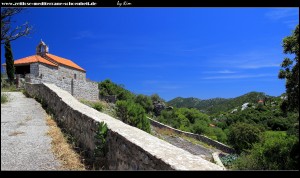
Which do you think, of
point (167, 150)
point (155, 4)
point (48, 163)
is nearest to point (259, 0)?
point (155, 4)

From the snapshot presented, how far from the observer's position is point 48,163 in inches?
204

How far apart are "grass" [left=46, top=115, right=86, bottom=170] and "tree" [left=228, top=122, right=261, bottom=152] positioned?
72.7 feet

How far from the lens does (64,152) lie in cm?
602

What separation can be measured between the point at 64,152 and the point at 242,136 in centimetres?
2577

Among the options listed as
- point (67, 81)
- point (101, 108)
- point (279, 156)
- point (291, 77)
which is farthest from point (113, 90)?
point (291, 77)

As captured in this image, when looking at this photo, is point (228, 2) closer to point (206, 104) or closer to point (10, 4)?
point (10, 4)

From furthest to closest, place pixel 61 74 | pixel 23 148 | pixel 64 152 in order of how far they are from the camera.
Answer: pixel 61 74 → pixel 64 152 → pixel 23 148

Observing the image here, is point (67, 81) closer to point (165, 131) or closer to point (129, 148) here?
point (165, 131)

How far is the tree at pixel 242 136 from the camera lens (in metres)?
27.8

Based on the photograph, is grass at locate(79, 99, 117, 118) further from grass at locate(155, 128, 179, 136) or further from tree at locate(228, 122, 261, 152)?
tree at locate(228, 122, 261, 152)

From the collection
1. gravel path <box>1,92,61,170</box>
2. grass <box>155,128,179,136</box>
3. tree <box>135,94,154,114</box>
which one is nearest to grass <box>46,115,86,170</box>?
gravel path <box>1,92,61,170</box>

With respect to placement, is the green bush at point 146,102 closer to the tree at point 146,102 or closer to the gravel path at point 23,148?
the tree at point 146,102

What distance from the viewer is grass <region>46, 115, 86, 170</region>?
547 centimetres

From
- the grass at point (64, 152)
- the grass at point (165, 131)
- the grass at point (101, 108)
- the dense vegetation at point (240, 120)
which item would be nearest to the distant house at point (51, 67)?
the grass at point (101, 108)
